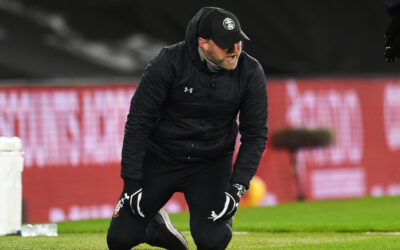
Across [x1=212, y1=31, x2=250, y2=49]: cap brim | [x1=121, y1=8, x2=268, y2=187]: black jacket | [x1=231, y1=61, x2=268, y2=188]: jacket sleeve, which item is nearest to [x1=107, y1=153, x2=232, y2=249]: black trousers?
[x1=121, y1=8, x2=268, y2=187]: black jacket

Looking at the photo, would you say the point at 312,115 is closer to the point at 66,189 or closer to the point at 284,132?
the point at 284,132

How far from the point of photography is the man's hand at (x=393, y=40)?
711 cm

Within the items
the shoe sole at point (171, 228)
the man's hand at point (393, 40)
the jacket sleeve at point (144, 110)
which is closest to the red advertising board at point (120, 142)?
the shoe sole at point (171, 228)

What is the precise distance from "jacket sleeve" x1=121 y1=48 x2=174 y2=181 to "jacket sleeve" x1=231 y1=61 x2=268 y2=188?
0.59 metres

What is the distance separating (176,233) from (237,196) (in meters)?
1.00

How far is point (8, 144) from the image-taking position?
9820 millimetres

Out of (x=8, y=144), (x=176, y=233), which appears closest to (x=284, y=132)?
(x=8, y=144)

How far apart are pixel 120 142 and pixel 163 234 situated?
634cm

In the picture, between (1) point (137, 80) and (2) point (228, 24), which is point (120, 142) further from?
(2) point (228, 24)

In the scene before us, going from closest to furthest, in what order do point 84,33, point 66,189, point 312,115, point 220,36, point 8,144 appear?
point 220,36 < point 8,144 < point 66,189 < point 84,33 < point 312,115

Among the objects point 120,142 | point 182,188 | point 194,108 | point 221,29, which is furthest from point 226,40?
point 120,142

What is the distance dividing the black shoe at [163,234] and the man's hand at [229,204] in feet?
2.29

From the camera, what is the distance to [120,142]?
47.2 ft

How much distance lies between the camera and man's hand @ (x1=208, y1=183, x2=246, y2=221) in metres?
7.33
